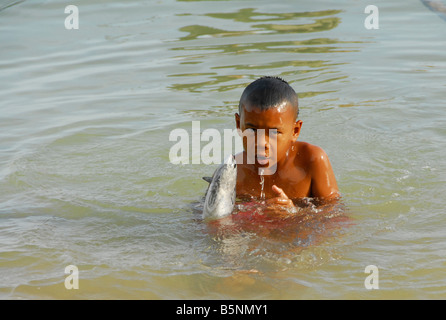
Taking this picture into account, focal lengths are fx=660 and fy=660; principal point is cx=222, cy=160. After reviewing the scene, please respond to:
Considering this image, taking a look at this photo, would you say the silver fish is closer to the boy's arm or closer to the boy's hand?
the boy's hand

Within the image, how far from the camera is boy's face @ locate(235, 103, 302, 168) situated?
13.5 feet

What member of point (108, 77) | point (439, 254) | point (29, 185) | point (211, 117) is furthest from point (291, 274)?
point (108, 77)

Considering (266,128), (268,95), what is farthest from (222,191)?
(268,95)

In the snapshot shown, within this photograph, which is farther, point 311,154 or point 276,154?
point 311,154

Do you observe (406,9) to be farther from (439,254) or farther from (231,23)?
(439,254)

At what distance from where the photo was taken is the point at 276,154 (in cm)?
436

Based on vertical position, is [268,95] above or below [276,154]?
above

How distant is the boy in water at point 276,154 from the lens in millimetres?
4121

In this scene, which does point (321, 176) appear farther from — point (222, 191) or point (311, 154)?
point (222, 191)

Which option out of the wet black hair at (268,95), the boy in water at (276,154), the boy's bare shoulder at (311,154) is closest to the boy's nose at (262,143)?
the boy in water at (276,154)

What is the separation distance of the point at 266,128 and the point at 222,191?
484 millimetres

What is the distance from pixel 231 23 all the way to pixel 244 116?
6641mm

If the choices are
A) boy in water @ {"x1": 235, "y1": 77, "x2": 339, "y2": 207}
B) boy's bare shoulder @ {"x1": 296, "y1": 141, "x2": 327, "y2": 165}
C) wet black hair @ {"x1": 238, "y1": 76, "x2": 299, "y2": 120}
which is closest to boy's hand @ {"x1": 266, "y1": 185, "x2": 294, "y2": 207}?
boy in water @ {"x1": 235, "y1": 77, "x2": 339, "y2": 207}
